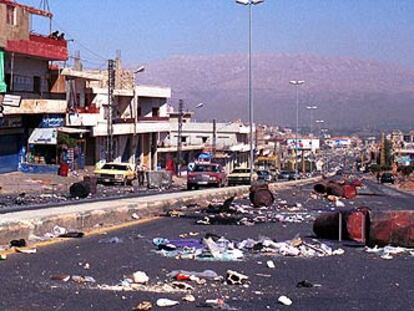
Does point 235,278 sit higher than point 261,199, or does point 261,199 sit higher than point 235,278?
point 235,278

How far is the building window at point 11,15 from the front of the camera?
5903cm

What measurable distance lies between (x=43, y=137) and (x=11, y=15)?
31.1ft

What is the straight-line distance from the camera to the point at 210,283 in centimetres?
868

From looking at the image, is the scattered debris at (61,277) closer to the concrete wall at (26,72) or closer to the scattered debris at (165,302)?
the scattered debris at (165,302)

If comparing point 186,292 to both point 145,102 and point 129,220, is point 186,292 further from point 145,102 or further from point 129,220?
point 145,102

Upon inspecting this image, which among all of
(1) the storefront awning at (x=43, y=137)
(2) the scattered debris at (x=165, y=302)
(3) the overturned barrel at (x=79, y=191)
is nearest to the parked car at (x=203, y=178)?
(3) the overturned barrel at (x=79, y=191)

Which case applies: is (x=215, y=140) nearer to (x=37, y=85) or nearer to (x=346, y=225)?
(x=37, y=85)

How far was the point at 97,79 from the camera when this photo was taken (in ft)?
268

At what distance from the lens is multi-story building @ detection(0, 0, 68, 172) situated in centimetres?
5784

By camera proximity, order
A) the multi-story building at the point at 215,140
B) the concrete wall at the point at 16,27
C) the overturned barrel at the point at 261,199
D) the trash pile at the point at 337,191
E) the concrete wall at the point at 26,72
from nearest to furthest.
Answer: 1. the overturned barrel at the point at 261,199
2. the trash pile at the point at 337,191
3. the concrete wall at the point at 16,27
4. the concrete wall at the point at 26,72
5. the multi-story building at the point at 215,140

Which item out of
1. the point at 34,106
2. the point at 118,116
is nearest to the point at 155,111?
the point at 118,116

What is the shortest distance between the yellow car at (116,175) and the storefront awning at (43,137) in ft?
27.9

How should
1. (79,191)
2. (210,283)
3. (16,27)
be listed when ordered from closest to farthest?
1. (210,283)
2. (79,191)
3. (16,27)

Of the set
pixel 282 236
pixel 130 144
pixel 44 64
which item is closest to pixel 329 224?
pixel 282 236
